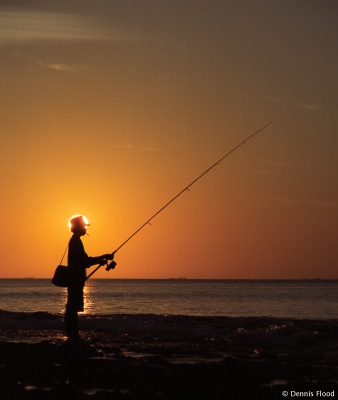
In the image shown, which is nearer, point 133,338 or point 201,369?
point 201,369

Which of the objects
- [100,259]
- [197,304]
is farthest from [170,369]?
[197,304]

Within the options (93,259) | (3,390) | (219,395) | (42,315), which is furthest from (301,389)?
(42,315)

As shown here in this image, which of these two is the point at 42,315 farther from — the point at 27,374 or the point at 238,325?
the point at 27,374

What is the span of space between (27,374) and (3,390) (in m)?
1.36

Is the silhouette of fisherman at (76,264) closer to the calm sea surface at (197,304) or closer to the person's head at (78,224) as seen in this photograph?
the person's head at (78,224)

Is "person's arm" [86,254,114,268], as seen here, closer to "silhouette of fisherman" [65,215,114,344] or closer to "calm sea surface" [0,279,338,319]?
"silhouette of fisherman" [65,215,114,344]

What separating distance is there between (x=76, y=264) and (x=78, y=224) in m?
0.72

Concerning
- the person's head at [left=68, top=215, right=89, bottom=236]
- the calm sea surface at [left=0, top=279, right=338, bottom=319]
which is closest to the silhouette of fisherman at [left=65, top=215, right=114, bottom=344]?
the person's head at [left=68, top=215, right=89, bottom=236]

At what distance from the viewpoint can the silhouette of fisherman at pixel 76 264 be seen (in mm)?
13252

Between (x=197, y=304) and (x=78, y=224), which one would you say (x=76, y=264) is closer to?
(x=78, y=224)

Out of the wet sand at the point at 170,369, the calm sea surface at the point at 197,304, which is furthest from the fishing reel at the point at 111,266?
the calm sea surface at the point at 197,304

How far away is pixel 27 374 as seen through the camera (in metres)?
9.78

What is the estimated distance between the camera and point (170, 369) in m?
10.5

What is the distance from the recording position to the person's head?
13414 millimetres
